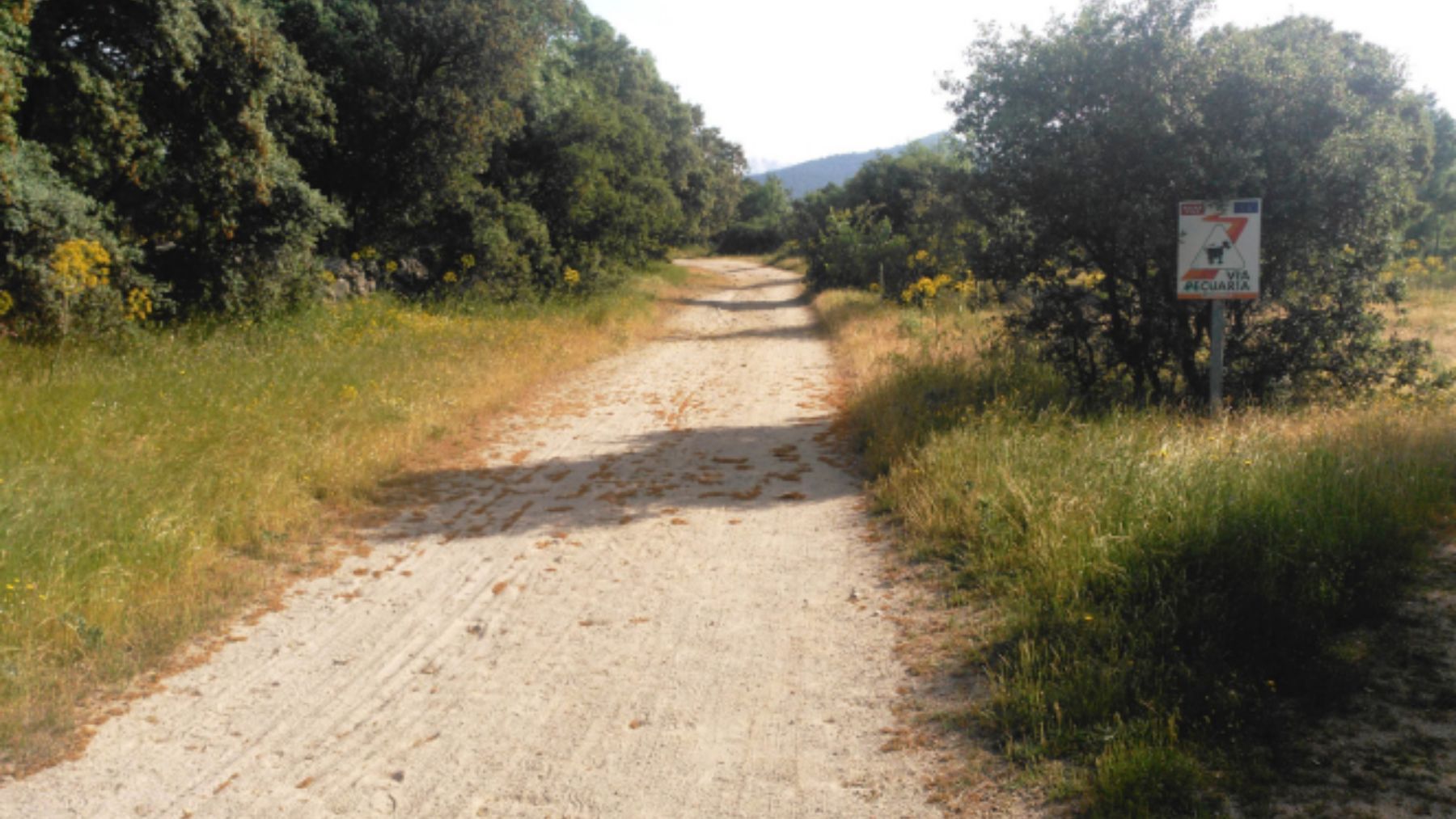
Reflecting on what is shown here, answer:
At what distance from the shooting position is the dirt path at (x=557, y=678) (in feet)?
12.0

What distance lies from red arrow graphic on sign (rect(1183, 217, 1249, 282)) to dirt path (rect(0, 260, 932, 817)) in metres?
3.42

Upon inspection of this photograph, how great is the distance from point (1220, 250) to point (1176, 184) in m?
0.95

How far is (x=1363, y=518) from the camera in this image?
16.4ft

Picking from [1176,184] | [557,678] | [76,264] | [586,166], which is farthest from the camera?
[586,166]

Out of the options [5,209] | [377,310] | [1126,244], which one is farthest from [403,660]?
[377,310]

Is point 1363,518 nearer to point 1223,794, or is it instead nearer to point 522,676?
point 1223,794

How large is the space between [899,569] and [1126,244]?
16.0ft

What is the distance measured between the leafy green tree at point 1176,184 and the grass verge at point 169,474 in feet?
21.9

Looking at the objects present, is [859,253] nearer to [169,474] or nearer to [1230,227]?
[1230,227]

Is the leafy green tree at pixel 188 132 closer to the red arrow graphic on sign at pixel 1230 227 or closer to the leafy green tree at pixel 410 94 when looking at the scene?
the leafy green tree at pixel 410 94

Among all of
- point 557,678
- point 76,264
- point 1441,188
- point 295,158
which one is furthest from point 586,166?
point 1441,188

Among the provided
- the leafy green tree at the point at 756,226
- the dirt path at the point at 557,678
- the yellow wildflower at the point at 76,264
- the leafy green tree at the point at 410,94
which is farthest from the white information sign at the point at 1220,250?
the leafy green tree at the point at 756,226

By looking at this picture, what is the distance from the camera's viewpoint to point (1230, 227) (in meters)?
7.87

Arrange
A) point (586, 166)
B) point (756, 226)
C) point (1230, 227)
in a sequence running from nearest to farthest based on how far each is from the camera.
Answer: point (1230, 227) < point (586, 166) < point (756, 226)
